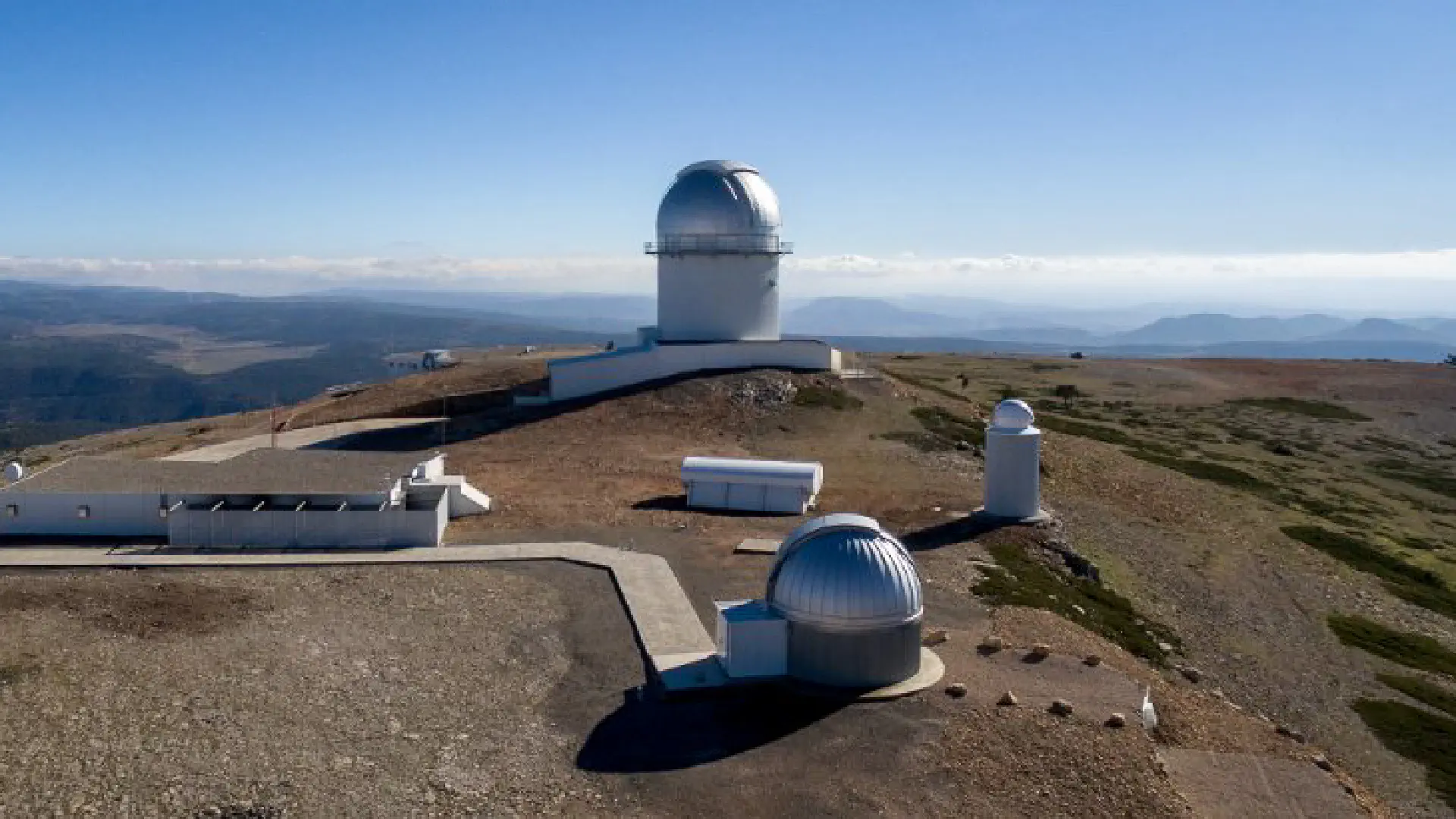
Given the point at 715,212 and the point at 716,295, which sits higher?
the point at 715,212

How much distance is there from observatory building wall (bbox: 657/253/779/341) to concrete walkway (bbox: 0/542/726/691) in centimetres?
2553

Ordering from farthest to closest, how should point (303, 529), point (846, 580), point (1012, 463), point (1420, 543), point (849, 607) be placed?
point (1420, 543) → point (1012, 463) → point (303, 529) → point (846, 580) → point (849, 607)

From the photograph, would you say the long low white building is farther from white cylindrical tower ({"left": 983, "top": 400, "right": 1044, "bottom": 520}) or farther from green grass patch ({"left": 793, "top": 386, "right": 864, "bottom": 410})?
green grass patch ({"left": 793, "top": 386, "right": 864, "bottom": 410})

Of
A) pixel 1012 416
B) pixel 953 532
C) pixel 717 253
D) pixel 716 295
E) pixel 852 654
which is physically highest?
pixel 717 253

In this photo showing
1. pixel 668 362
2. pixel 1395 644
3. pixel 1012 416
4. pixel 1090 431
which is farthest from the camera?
pixel 1090 431

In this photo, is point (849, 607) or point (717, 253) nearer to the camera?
point (849, 607)

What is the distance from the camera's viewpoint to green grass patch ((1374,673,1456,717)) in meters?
26.0

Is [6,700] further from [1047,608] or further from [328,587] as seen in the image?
[1047,608]

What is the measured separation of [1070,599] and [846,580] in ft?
34.8

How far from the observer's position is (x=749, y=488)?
33000 mm

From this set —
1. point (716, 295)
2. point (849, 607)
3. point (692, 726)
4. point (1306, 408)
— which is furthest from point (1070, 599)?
point (1306, 408)

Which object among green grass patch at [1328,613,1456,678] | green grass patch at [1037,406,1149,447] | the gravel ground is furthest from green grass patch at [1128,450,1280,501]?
the gravel ground

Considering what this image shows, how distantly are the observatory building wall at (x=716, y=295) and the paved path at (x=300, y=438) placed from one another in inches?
516

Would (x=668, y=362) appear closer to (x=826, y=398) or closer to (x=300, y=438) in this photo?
(x=826, y=398)
